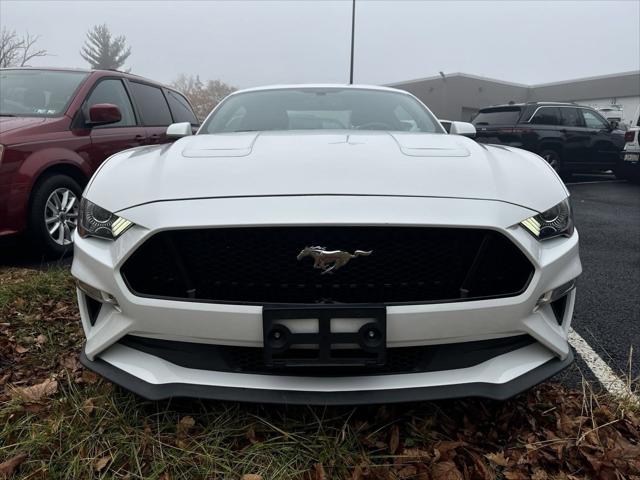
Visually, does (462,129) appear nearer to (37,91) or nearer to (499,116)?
(37,91)

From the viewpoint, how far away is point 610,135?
36.6 ft

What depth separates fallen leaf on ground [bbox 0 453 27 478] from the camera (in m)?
1.60

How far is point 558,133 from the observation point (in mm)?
10719

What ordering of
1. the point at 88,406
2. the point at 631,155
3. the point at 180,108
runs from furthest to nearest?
1. the point at 631,155
2. the point at 180,108
3. the point at 88,406

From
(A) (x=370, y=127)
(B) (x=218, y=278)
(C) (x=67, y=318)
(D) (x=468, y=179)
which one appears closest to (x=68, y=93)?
(C) (x=67, y=318)

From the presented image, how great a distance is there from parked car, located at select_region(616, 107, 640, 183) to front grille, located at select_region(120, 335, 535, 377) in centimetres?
1042

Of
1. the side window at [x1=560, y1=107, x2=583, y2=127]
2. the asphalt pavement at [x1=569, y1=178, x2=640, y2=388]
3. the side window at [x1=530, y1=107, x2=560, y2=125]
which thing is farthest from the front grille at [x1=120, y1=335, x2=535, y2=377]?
the side window at [x1=560, y1=107, x2=583, y2=127]

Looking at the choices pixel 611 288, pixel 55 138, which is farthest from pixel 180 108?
pixel 611 288

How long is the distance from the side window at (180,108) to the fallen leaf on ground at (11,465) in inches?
189

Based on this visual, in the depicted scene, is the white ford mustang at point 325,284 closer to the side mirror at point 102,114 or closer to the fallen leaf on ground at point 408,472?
the fallen leaf on ground at point 408,472

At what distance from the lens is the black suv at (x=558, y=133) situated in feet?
34.8

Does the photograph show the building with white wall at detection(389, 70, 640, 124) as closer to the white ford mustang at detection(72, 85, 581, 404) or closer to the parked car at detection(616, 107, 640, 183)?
the parked car at detection(616, 107, 640, 183)

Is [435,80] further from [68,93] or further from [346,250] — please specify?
[346,250]

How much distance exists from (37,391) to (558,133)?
36.6 ft
